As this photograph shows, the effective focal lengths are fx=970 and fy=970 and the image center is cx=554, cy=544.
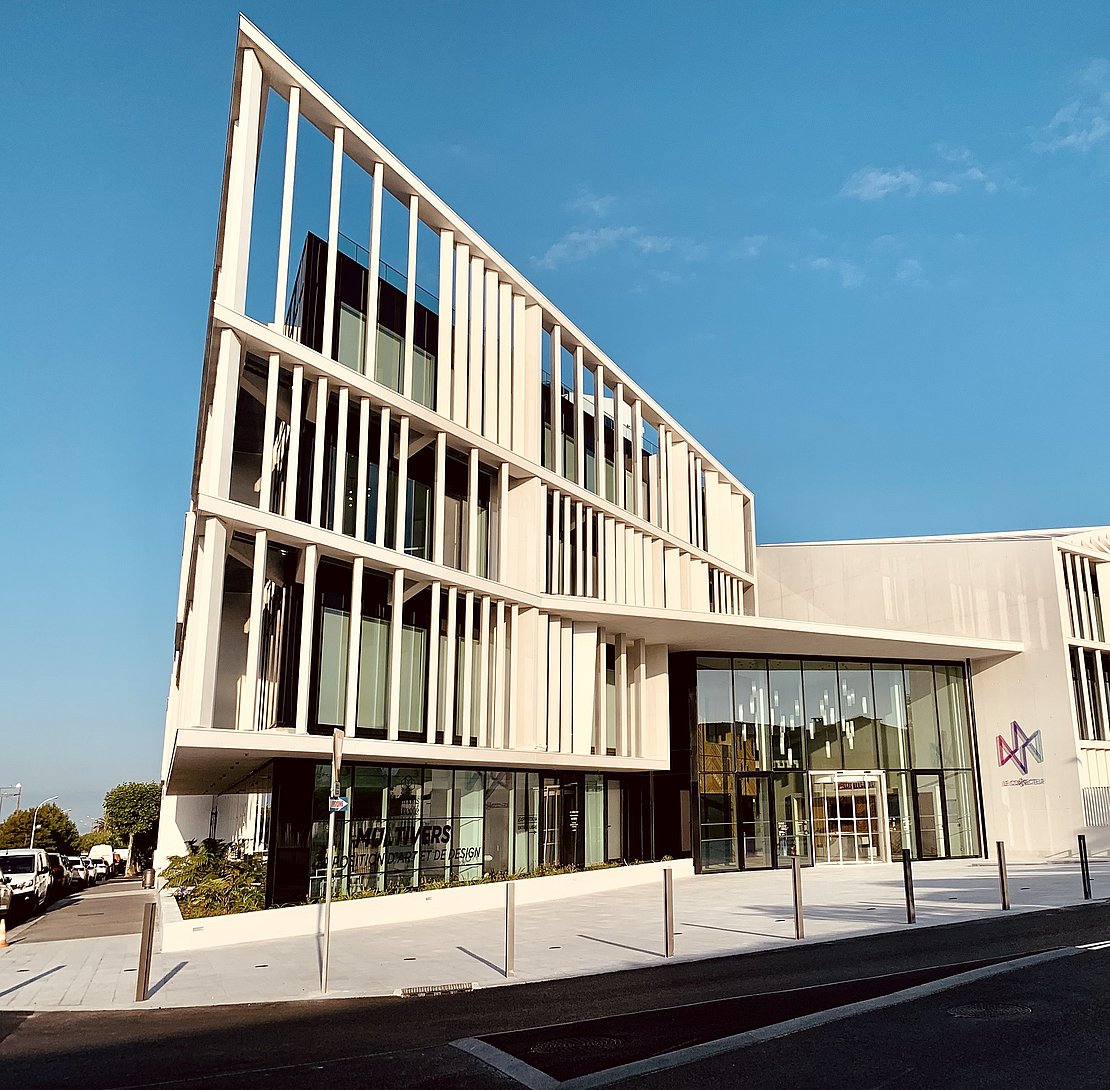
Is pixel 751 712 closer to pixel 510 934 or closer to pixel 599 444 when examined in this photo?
pixel 599 444

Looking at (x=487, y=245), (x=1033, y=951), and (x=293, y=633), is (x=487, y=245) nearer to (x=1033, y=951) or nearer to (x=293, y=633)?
(x=293, y=633)

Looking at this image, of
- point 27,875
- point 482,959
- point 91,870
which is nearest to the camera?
point 482,959

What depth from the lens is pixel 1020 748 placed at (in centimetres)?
3466

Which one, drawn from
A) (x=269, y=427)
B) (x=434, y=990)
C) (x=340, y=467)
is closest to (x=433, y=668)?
(x=340, y=467)

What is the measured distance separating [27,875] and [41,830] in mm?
58680

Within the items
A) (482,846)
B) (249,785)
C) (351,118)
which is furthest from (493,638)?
(351,118)

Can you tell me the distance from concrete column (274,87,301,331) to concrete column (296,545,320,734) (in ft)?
15.5

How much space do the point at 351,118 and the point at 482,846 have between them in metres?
17.7

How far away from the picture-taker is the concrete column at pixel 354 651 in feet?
66.2

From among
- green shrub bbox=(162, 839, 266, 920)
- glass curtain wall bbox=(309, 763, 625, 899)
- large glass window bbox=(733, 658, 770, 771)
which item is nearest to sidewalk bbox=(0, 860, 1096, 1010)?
green shrub bbox=(162, 839, 266, 920)

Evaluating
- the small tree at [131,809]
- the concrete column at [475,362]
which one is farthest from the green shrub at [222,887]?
the small tree at [131,809]

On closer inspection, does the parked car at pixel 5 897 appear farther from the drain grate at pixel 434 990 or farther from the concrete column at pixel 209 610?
the drain grate at pixel 434 990

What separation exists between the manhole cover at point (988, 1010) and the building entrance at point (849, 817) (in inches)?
904

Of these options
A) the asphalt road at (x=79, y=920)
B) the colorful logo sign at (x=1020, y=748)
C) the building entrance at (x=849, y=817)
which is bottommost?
the asphalt road at (x=79, y=920)
